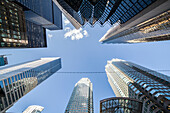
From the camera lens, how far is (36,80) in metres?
82.4

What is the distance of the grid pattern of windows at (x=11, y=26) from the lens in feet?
134

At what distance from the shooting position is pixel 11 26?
45188mm

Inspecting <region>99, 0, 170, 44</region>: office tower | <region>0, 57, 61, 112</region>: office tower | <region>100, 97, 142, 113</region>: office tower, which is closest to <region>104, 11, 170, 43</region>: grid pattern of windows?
<region>99, 0, 170, 44</region>: office tower

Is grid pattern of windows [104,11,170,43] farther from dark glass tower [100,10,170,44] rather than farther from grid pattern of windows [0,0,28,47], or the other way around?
grid pattern of windows [0,0,28,47]

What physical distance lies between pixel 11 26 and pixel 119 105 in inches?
2427

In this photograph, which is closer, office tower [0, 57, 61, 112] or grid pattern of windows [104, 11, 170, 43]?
grid pattern of windows [104, 11, 170, 43]

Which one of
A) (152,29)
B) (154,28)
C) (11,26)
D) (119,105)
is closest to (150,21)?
(154,28)

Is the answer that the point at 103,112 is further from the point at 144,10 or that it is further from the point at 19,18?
the point at 19,18

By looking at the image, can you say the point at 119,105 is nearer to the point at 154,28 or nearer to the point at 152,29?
the point at 154,28

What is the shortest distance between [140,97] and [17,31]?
69516 mm

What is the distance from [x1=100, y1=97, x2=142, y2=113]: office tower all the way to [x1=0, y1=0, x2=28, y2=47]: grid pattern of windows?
50.4m

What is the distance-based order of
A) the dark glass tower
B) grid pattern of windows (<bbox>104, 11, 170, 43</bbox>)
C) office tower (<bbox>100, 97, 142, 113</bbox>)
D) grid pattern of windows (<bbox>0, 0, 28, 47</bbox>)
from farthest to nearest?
grid pattern of windows (<bbox>0, 0, 28, 47</bbox>) < the dark glass tower < grid pattern of windows (<bbox>104, 11, 170, 43</bbox>) < office tower (<bbox>100, 97, 142, 113</bbox>)

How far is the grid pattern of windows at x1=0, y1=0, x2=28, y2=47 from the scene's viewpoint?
4086 centimetres

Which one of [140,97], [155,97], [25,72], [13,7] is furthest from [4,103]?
[155,97]
